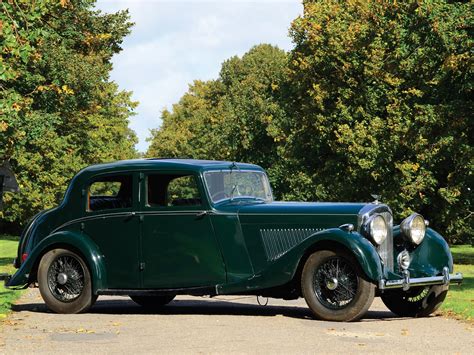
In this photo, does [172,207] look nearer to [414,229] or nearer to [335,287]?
[335,287]

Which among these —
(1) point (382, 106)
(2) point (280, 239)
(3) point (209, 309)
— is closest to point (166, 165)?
(2) point (280, 239)

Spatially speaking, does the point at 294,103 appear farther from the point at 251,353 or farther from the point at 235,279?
the point at 251,353

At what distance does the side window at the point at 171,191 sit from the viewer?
13.2 m

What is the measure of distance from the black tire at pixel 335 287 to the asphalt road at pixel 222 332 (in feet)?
0.60

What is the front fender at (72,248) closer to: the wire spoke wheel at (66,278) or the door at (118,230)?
the door at (118,230)

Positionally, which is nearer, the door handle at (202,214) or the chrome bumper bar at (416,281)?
the chrome bumper bar at (416,281)

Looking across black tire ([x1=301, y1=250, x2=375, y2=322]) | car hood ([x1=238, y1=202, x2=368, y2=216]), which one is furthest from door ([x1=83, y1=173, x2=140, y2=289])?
black tire ([x1=301, y1=250, x2=375, y2=322])

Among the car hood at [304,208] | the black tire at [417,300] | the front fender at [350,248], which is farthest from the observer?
the black tire at [417,300]

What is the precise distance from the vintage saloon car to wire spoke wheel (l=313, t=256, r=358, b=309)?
0.01 m

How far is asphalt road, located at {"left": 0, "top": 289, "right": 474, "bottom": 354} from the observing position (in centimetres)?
952

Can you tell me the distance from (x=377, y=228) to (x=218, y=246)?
2006mm

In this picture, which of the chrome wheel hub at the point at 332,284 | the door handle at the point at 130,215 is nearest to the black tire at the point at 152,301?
the door handle at the point at 130,215

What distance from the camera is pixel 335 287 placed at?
39.2 ft

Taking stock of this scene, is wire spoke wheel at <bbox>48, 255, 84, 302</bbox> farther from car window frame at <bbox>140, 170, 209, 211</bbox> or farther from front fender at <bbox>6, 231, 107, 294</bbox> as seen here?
car window frame at <bbox>140, 170, 209, 211</bbox>
